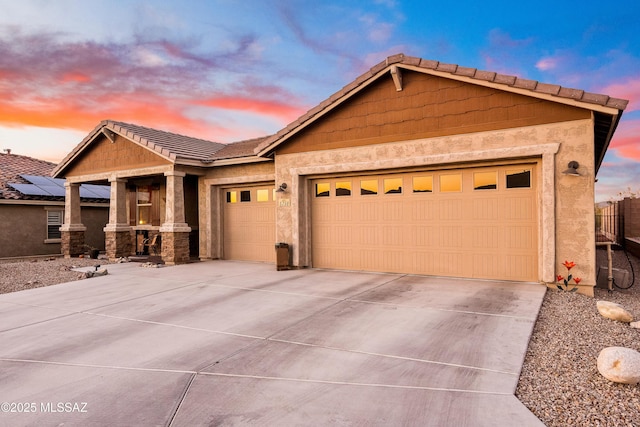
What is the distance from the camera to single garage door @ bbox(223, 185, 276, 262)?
12.8m

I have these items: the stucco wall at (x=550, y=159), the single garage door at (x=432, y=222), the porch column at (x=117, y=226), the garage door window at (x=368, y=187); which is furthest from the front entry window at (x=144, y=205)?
the stucco wall at (x=550, y=159)

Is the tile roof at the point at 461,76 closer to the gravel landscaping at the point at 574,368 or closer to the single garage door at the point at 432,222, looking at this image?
the single garage door at the point at 432,222

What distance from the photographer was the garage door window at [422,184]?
30.8 feet

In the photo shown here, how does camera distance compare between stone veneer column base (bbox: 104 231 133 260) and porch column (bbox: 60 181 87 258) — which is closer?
stone veneer column base (bbox: 104 231 133 260)

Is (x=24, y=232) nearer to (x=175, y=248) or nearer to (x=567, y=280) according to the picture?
(x=175, y=248)

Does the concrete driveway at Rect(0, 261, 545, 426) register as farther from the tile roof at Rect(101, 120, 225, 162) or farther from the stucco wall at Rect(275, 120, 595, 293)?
the tile roof at Rect(101, 120, 225, 162)

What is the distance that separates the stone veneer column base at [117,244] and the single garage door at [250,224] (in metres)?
4.96

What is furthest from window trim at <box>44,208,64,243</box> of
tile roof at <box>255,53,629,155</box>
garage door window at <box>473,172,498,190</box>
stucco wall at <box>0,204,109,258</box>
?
Result: garage door window at <box>473,172,498,190</box>

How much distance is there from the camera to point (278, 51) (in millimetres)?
15148

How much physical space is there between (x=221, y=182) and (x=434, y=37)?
11328 mm

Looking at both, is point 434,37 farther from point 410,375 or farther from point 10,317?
point 10,317

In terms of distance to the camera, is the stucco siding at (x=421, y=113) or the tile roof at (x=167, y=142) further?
the tile roof at (x=167, y=142)

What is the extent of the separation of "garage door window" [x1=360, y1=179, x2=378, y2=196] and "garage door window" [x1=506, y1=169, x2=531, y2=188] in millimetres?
3375

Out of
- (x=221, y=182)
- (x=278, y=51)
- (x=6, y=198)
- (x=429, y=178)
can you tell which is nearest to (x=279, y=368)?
(x=429, y=178)
